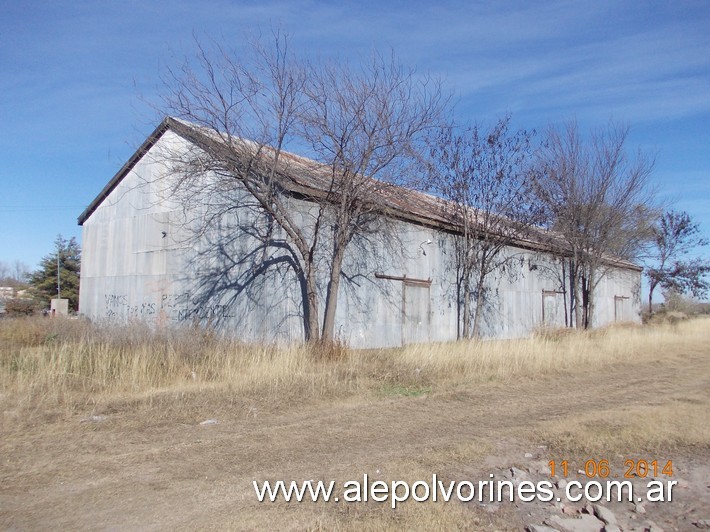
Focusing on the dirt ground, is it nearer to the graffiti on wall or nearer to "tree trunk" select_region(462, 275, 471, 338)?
the graffiti on wall

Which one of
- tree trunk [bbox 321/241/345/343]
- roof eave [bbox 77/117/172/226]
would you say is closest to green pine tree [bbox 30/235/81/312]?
roof eave [bbox 77/117/172/226]

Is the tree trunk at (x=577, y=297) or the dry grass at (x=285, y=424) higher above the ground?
the tree trunk at (x=577, y=297)

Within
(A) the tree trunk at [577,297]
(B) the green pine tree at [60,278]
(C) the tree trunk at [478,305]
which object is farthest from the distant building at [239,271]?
(B) the green pine tree at [60,278]

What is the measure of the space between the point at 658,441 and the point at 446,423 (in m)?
2.46

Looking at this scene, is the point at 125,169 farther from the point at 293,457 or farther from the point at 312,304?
the point at 293,457

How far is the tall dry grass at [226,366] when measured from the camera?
335 inches

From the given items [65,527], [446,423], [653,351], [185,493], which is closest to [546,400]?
[446,423]

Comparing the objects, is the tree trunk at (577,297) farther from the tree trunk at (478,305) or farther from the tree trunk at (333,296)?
the tree trunk at (333,296)

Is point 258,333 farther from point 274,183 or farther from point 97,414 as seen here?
point 97,414

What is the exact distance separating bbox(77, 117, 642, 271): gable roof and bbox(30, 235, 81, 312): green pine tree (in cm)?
1857

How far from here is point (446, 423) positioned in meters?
7.41
